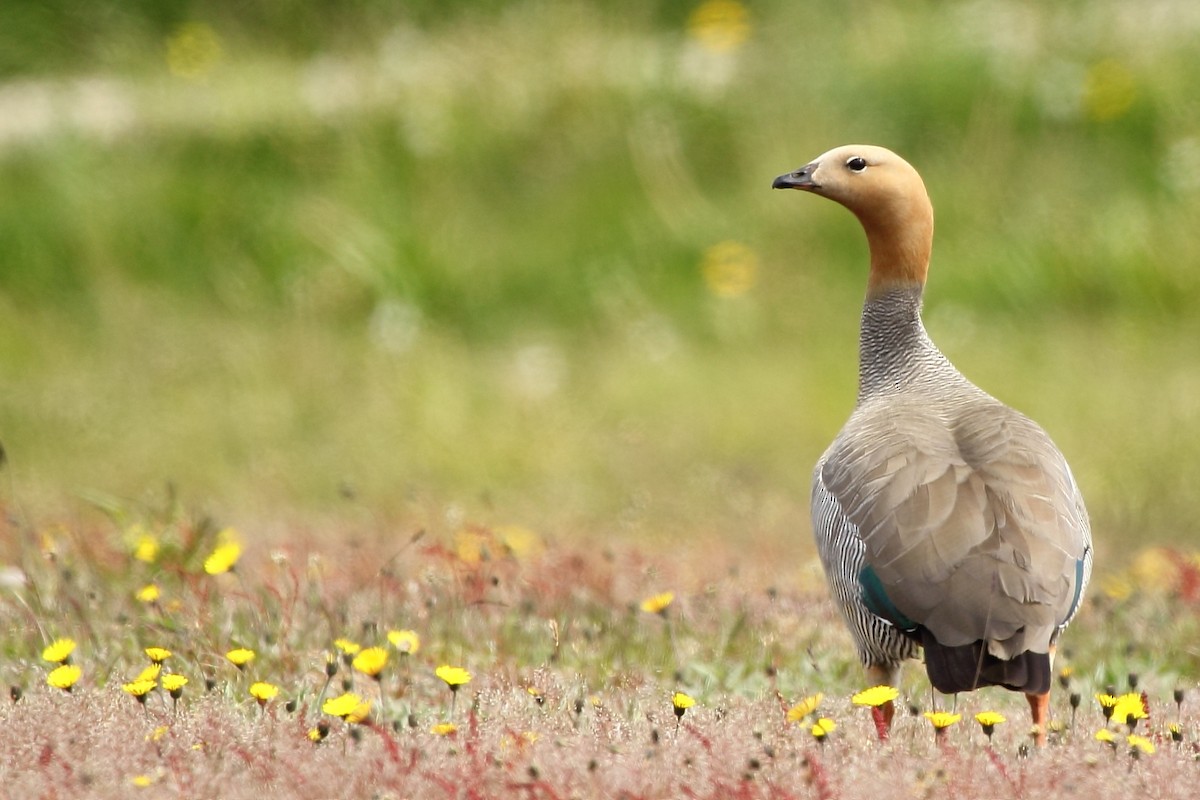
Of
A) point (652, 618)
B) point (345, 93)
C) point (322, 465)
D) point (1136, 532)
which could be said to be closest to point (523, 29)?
point (345, 93)

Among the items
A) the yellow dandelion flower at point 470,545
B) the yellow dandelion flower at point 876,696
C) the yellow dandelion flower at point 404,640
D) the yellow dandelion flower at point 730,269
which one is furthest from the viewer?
the yellow dandelion flower at point 730,269

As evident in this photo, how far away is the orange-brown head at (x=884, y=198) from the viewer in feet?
17.4

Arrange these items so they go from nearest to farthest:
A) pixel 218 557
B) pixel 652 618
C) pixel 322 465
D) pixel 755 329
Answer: pixel 218 557
pixel 652 618
pixel 322 465
pixel 755 329

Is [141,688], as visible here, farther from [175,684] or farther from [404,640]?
[404,640]

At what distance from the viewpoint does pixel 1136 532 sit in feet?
25.1

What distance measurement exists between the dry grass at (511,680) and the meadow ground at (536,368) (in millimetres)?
18

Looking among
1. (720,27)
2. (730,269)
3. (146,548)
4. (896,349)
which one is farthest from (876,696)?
(720,27)

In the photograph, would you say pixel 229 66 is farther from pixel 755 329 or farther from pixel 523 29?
pixel 755 329

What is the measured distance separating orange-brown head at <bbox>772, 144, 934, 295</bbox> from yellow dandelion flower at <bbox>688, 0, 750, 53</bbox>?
8.09 metres

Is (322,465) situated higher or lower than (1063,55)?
lower

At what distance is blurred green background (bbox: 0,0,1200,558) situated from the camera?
918 cm

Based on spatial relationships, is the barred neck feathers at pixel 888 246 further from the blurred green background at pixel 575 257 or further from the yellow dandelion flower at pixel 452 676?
the blurred green background at pixel 575 257

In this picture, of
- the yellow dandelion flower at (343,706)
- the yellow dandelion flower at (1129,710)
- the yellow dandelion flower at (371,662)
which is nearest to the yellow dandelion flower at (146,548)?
the yellow dandelion flower at (371,662)

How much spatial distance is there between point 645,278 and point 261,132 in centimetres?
342
